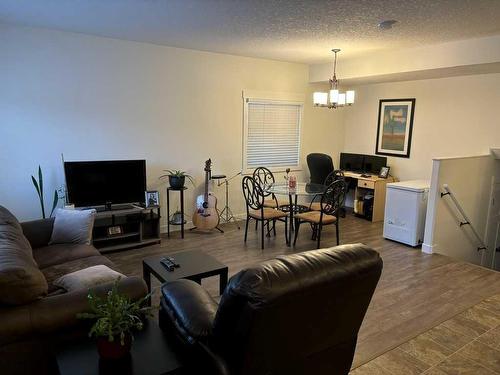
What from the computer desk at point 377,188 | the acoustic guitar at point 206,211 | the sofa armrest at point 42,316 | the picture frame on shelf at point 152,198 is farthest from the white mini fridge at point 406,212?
the sofa armrest at point 42,316

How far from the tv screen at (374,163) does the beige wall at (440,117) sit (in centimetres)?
15

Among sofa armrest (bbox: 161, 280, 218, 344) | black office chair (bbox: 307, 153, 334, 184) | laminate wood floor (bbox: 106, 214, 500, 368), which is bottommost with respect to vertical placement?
laminate wood floor (bbox: 106, 214, 500, 368)

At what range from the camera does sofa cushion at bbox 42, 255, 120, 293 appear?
2.70 meters

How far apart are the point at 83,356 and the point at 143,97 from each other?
12.5 feet

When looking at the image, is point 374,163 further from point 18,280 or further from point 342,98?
point 18,280

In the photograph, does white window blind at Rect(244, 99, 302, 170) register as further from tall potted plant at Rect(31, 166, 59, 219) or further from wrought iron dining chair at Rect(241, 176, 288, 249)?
tall potted plant at Rect(31, 166, 59, 219)

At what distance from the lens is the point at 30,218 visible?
4.29 meters

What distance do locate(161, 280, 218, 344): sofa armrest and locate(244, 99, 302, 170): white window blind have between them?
4.07 metres

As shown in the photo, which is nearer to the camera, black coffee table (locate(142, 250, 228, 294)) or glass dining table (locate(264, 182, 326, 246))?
black coffee table (locate(142, 250, 228, 294))

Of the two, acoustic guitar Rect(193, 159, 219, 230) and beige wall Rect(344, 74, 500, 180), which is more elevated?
beige wall Rect(344, 74, 500, 180)

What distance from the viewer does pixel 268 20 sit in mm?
3486

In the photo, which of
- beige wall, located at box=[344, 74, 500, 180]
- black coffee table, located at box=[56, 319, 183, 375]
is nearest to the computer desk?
beige wall, located at box=[344, 74, 500, 180]

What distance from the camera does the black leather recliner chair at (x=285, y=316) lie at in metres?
1.36

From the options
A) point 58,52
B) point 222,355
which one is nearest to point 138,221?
point 58,52
